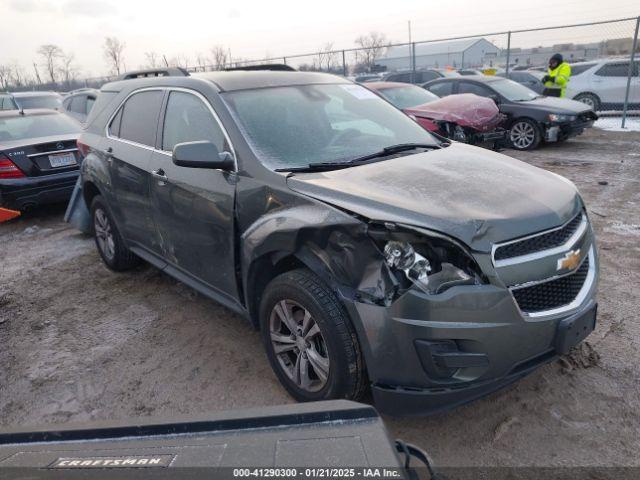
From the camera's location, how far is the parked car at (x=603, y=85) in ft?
47.0

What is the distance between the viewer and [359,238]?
Answer: 7.91 feet

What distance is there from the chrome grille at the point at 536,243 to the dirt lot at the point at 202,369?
93cm

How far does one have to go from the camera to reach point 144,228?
4223 mm

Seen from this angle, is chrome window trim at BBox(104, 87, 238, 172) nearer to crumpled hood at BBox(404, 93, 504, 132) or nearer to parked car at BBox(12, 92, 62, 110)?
crumpled hood at BBox(404, 93, 504, 132)

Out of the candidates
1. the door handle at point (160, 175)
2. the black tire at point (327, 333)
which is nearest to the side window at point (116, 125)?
the door handle at point (160, 175)

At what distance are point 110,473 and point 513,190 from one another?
227cm

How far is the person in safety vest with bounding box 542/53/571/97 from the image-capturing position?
11.8 m

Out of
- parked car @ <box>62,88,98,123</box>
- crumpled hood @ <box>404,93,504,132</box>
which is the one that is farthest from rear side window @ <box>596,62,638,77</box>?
parked car @ <box>62,88,98,123</box>

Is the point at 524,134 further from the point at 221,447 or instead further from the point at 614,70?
the point at 221,447

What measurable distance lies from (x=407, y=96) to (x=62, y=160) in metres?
6.90

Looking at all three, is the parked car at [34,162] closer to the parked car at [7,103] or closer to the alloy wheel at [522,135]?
the parked car at [7,103]

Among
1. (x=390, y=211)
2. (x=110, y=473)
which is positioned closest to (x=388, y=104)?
(x=390, y=211)

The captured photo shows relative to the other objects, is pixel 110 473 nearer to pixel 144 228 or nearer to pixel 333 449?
pixel 333 449

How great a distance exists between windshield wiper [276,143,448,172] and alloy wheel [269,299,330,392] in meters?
0.79
